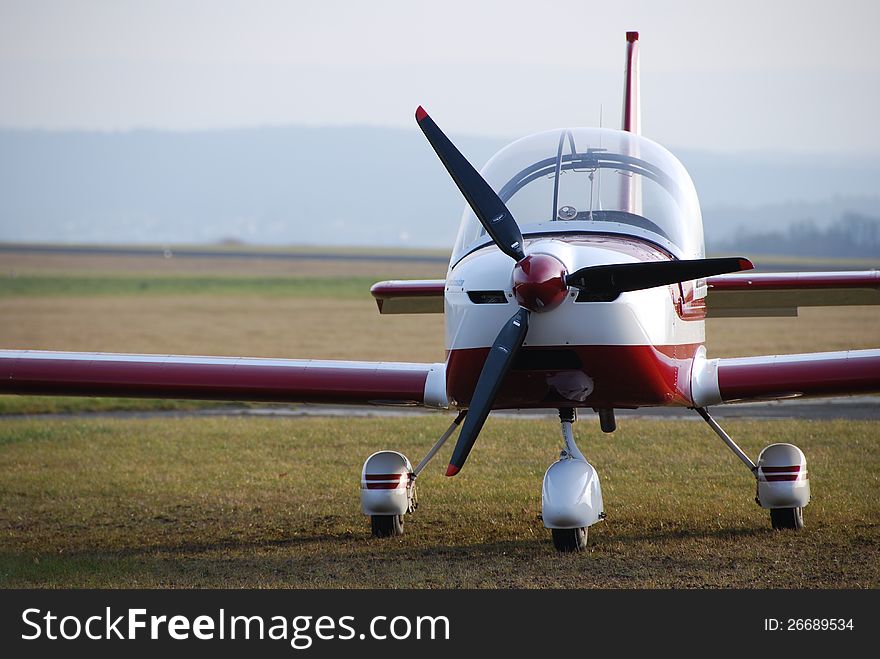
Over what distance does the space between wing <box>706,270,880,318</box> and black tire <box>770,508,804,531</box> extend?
85.7 inches

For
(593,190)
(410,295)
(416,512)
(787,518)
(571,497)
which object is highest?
(410,295)

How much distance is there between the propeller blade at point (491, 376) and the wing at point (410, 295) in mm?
3090

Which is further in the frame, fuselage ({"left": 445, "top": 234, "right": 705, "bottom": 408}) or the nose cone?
fuselage ({"left": 445, "top": 234, "right": 705, "bottom": 408})

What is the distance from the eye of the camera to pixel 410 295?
1123cm

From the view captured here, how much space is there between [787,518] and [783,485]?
344 millimetres

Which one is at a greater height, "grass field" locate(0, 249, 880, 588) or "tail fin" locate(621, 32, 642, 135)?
"tail fin" locate(621, 32, 642, 135)

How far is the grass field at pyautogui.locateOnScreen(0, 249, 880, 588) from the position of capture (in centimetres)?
828

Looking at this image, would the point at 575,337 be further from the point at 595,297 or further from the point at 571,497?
the point at 571,497

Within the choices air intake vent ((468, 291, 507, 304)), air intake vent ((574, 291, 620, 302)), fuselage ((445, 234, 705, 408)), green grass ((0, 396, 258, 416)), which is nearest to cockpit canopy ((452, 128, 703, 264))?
fuselage ((445, 234, 705, 408))

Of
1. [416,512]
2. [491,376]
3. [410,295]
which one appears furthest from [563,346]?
[410,295]

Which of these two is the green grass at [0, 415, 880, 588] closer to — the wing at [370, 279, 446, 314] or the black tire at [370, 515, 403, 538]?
the black tire at [370, 515, 403, 538]

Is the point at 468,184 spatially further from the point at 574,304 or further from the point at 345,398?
the point at 345,398

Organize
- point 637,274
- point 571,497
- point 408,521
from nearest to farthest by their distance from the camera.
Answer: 1. point 637,274
2. point 571,497
3. point 408,521

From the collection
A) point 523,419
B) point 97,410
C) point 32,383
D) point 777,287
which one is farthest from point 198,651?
point 97,410
